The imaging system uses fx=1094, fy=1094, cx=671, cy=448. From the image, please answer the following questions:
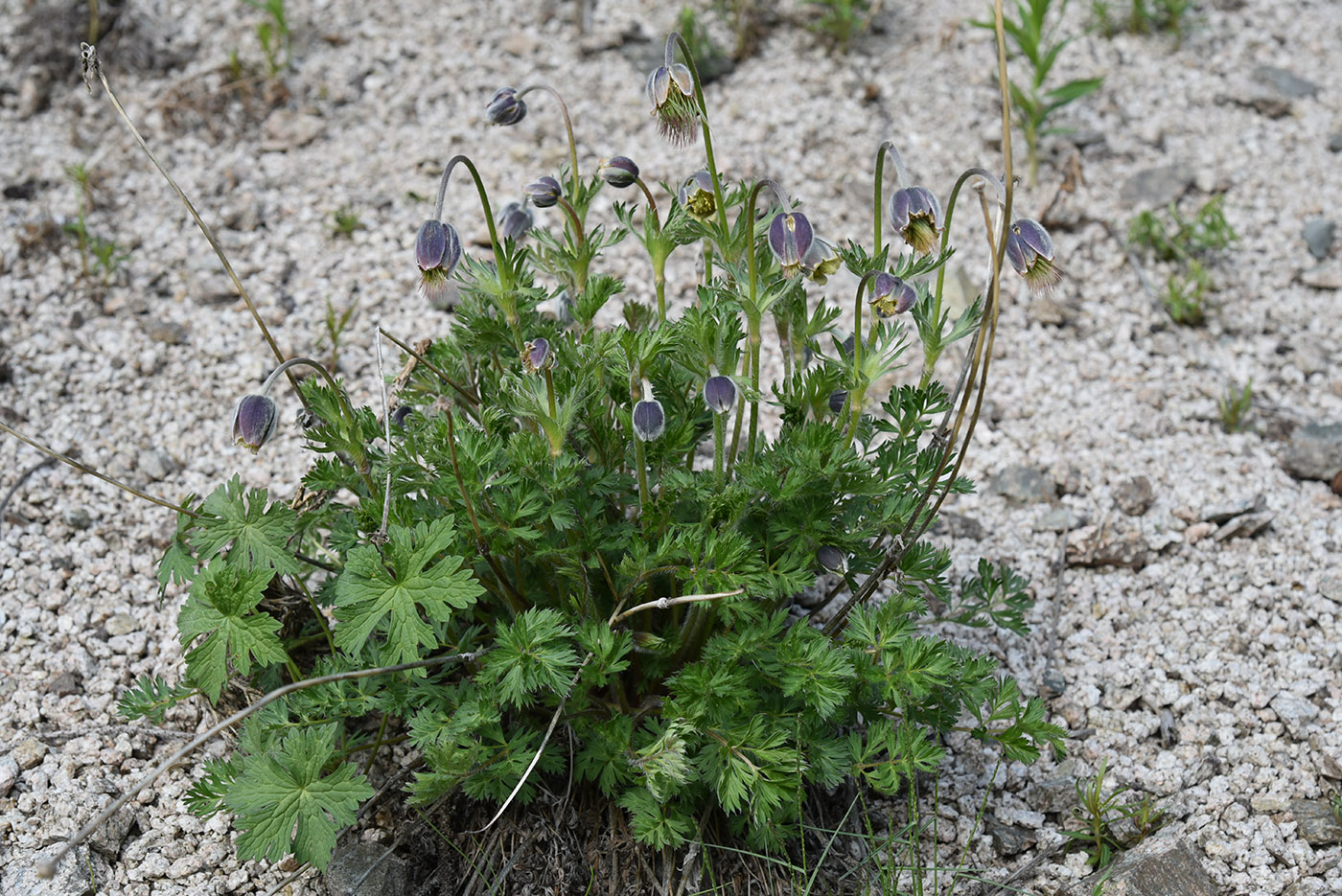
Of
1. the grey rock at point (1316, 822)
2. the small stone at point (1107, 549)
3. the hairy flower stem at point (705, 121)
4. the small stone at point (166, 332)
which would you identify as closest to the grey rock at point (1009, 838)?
the grey rock at point (1316, 822)

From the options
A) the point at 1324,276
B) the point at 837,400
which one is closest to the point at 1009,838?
the point at 837,400

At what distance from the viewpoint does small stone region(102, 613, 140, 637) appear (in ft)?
9.95

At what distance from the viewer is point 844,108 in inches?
188

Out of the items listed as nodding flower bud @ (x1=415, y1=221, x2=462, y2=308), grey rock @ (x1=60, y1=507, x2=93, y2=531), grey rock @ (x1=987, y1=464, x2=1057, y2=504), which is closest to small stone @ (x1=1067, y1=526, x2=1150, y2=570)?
grey rock @ (x1=987, y1=464, x2=1057, y2=504)

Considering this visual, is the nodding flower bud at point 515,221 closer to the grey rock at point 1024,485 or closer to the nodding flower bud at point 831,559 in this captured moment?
the nodding flower bud at point 831,559

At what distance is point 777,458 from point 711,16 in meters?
3.54

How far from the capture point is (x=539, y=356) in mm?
2277

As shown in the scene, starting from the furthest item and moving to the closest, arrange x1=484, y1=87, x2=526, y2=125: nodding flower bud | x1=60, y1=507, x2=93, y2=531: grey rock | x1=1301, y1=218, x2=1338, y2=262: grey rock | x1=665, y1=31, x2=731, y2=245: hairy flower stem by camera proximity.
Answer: x1=1301, y1=218, x2=1338, y2=262: grey rock < x1=60, y1=507, x2=93, y2=531: grey rock < x1=484, y1=87, x2=526, y2=125: nodding flower bud < x1=665, y1=31, x2=731, y2=245: hairy flower stem

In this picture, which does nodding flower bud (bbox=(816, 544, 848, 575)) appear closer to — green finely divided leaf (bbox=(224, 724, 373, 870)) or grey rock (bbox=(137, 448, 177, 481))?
green finely divided leaf (bbox=(224, 724, 373, 870))

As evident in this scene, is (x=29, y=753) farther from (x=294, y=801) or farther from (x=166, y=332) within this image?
(x=166, y=332)

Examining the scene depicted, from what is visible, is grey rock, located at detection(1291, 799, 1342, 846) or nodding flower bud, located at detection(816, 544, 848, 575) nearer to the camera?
nodding flower bud, located at detection(816, 544, 848, 575)

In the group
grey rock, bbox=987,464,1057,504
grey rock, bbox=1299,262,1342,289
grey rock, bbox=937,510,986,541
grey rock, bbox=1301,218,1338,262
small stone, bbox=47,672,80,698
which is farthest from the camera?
grey rock, bbox=1301,218,1338,262

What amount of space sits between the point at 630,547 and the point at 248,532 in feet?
2.70

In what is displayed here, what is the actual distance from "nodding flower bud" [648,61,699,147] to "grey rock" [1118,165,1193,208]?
9.38 ft
